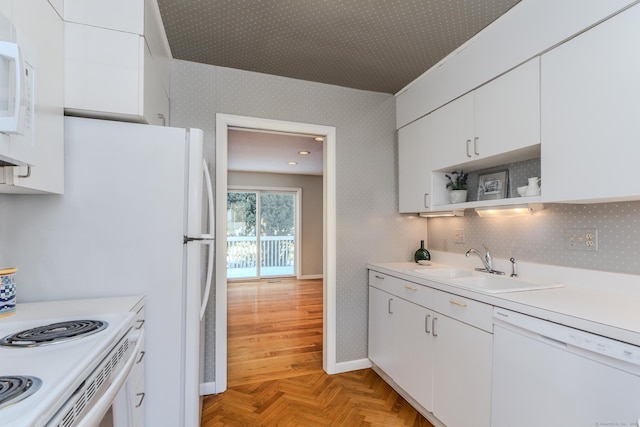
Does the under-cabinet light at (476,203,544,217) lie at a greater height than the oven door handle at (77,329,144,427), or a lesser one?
greater

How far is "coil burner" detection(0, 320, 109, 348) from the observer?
2.84ft

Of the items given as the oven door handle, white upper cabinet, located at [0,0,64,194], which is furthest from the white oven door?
white upper cabinet, located at [0,0,64,194]

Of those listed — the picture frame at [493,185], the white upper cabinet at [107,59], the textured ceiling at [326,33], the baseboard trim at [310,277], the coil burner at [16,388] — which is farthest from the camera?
the baseboard trim at [310,277]

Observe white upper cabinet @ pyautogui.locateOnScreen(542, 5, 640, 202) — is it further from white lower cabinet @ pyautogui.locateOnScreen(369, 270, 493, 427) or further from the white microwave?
the white microwave

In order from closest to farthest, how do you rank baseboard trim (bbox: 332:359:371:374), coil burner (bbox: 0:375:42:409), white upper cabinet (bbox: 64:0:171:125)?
coil burner (bbox: 0:375:42:409) → white upper cabinet (bbox: 64:0:171:125) → baseboard trim (bbox: 332:359:371:374)

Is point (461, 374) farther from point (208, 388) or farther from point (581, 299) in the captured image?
point (208, 388)

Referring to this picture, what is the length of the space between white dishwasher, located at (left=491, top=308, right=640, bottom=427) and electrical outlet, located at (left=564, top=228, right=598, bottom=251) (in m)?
0.66

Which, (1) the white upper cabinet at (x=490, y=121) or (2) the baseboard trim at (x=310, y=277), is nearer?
(1) the white upper cabinet at (x=490, y=121)

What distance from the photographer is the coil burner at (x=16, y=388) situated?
572 mm

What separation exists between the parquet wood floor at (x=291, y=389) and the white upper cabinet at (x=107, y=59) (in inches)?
76.2

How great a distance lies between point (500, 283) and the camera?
195 centimetres

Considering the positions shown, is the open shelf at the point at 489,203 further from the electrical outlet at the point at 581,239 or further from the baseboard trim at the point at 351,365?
the baseboard trim at the point at 351,365

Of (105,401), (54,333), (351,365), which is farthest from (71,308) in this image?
(351,365)

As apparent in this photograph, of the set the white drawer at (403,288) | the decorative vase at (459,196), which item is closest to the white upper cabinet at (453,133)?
the decorative vase at (459,196)
